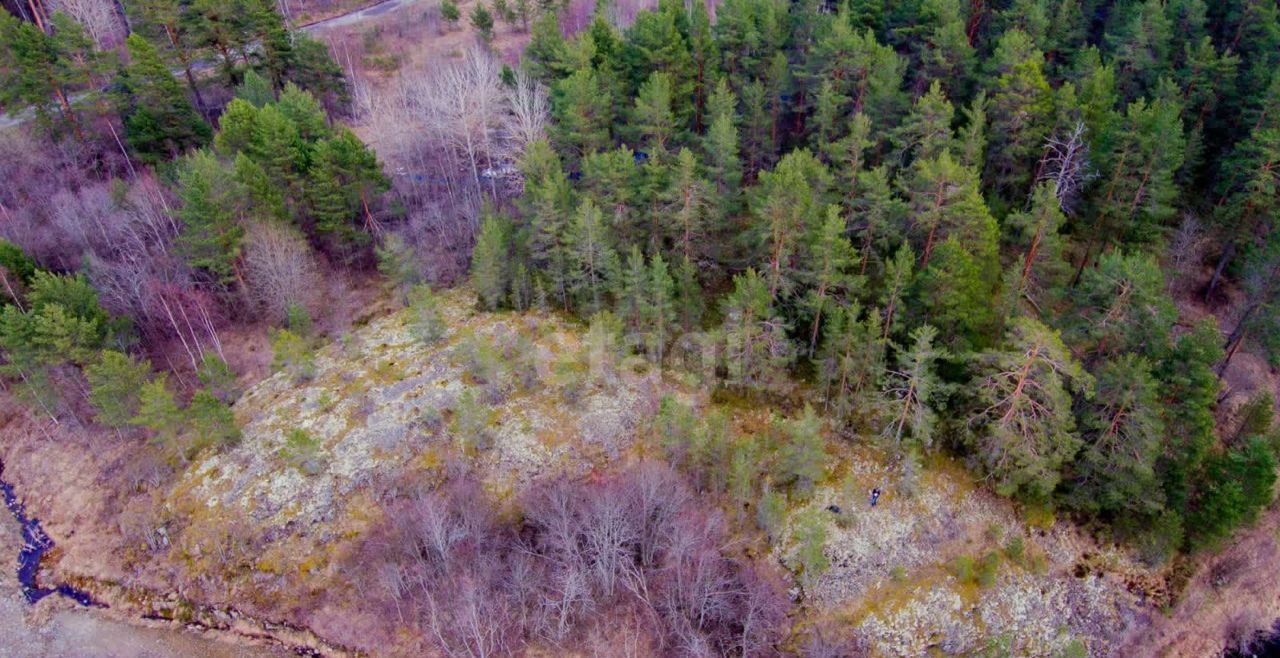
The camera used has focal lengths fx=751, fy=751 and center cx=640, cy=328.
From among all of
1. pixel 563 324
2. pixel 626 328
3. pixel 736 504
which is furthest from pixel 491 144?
pixel 736 504

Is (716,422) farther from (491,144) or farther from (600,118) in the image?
(491,144)

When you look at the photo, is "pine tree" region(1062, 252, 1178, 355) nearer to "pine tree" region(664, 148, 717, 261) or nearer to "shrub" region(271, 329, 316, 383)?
"pine tree" region(664, 148, 717, 261)

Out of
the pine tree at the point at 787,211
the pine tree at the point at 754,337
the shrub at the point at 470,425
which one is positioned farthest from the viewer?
the shrub at the point at 470,425

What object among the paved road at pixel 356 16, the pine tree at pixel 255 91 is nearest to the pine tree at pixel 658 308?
the pine tree at pixel 255 91

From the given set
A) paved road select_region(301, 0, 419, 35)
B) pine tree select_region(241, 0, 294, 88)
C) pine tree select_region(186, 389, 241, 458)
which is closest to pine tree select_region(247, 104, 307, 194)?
pine tree select_region(241, 0, 294, 88)

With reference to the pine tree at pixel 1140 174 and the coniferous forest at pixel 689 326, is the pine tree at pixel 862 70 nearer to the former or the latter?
the coniferous forest at pixel 689 326

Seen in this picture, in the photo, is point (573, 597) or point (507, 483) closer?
point (573, 597)

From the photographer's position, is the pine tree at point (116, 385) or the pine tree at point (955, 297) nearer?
the pine tree at point (955, 297)
